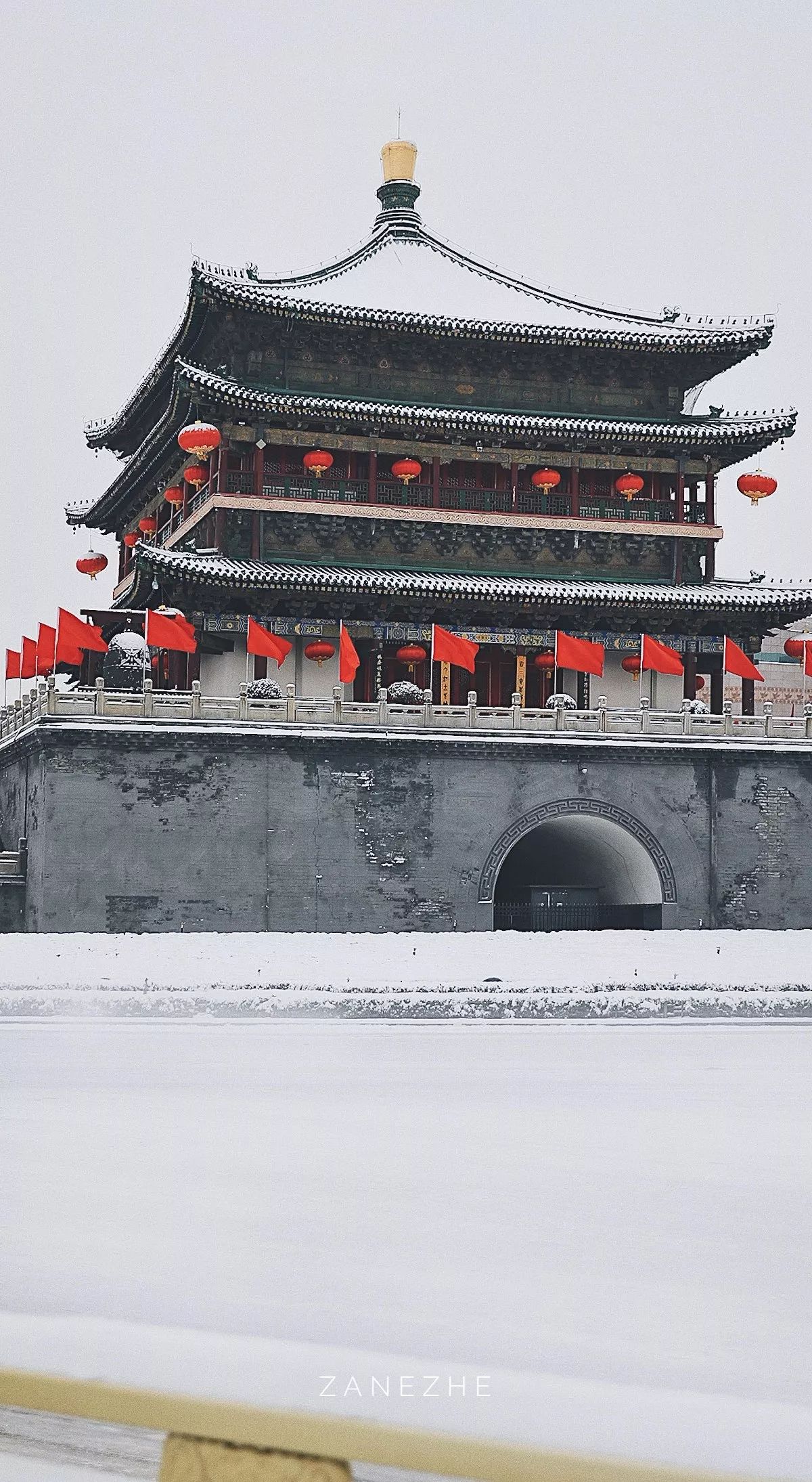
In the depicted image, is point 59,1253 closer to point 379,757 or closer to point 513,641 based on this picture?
point 379,757

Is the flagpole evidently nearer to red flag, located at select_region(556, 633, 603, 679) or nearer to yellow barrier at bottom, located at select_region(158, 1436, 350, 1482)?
red flag, located at select_region(556, 633, 603, 679)

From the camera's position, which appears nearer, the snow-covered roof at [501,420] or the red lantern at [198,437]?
the red lantern at [198,437]

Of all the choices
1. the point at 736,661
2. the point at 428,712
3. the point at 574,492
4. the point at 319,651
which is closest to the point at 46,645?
the point at 319,651

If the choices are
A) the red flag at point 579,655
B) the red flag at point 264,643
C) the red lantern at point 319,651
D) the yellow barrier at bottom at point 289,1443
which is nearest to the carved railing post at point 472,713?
the red flag at point 579,655

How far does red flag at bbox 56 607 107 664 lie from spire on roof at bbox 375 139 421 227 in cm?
1431

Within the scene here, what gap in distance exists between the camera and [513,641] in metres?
32.3

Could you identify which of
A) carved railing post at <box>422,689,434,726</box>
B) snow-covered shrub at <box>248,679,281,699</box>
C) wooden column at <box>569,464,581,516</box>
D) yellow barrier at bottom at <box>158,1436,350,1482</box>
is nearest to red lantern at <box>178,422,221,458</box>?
snow-covered shrub at <box>248,679,281,699</box>

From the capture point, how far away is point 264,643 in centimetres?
2917

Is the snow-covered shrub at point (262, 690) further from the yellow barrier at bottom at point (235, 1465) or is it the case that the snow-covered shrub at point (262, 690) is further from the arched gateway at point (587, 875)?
the yellow barrier at bottom at point (235, 1465)

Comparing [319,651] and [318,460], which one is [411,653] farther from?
[318,460]

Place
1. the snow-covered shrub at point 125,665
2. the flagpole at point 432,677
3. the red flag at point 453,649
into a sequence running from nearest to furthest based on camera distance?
1. the red flag at point 453,649
2. the flagpole at point 432,677
3. the snow-covered shrub at point 125,665

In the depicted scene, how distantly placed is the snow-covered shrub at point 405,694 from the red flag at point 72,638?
6127 mm

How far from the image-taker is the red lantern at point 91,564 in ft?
134

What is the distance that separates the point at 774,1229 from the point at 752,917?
24161 mm
